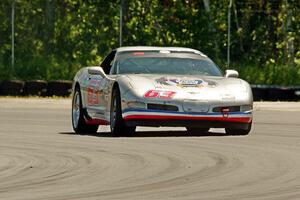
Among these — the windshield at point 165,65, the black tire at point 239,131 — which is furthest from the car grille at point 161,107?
the black tire at point 239,131

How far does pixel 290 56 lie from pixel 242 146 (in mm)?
26071

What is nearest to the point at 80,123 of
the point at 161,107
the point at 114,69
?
the point at 114,69

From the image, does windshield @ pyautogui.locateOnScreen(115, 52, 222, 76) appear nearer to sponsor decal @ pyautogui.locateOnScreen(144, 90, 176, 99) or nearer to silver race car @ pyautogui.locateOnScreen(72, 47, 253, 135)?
silver race car @ pyautogui.locateOnScreen(72, 47, 253, 135)

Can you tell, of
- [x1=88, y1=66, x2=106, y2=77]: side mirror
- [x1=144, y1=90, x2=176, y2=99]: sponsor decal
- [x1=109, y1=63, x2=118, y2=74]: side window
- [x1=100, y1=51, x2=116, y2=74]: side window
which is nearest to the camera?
[x1=144, y1=90, x2=176, y2=99]: sponsor decal

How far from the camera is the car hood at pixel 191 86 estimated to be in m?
18.2

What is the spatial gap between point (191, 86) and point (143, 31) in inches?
974

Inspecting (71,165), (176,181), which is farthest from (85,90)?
(176,181)

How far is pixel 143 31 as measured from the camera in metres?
42.9

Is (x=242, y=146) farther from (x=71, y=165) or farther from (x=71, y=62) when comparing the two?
(x=71, y=62)

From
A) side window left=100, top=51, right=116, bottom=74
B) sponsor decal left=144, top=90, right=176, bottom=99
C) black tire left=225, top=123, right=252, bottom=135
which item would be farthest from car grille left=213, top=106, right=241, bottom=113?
side window left=100, top=51, right=116, bottom=74

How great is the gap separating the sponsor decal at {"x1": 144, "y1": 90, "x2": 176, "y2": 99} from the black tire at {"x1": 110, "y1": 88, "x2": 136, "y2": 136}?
1.64 feet

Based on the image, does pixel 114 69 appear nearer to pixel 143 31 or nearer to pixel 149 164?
pixel 149 164

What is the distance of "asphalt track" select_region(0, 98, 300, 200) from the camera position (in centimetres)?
1078

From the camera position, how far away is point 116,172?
12.6 m
